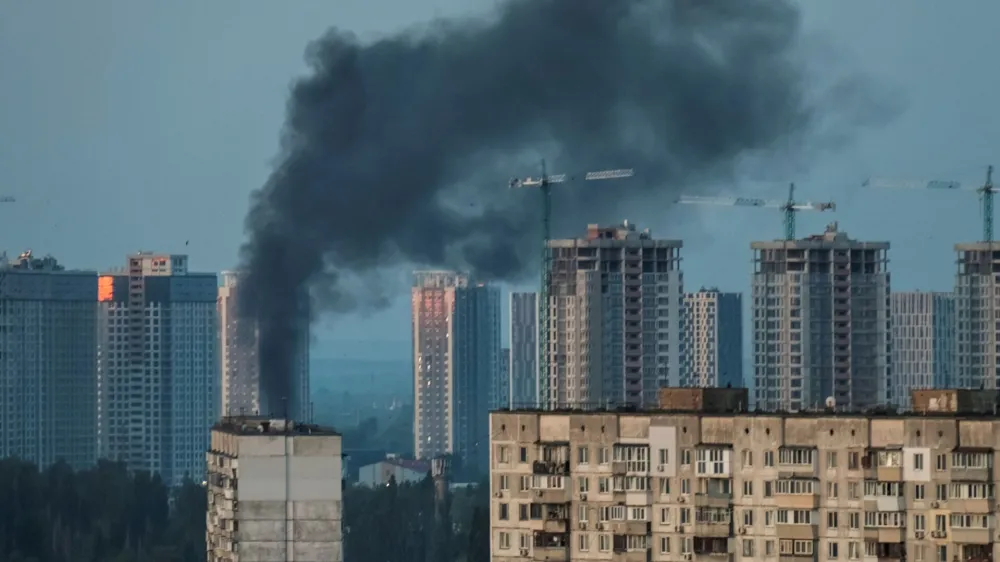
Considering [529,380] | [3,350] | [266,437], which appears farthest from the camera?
[529,380]

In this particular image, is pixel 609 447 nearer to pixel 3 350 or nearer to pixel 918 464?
pixel 918 464

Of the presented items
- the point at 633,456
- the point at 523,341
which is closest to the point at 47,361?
the point at 523,341

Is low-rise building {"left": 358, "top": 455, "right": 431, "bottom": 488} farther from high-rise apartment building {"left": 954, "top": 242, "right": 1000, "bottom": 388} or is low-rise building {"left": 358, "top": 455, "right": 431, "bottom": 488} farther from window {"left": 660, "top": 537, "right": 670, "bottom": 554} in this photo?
window {"left": 660, "top": 537, "right": 670, "bottom": 554}

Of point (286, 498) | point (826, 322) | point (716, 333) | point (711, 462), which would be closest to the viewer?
point (711, 462)

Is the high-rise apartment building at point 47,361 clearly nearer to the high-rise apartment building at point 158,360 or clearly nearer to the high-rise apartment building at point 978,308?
the high-rise apartment building at point 158,360

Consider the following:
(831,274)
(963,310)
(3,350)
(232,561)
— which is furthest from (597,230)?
(232,561)

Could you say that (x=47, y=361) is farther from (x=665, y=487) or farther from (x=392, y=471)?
(x=665, y=487)
